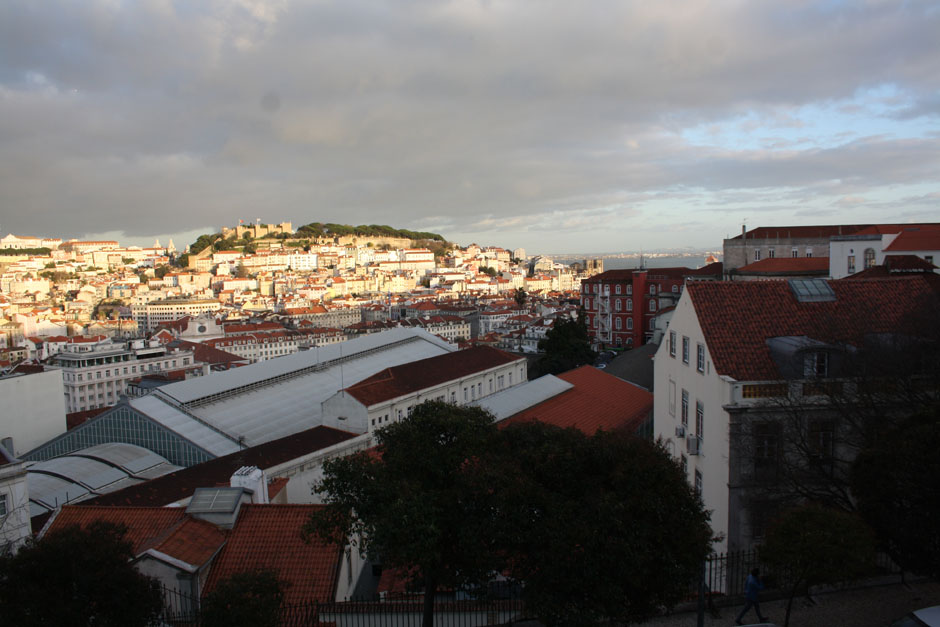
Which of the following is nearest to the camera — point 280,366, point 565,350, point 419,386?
point 419,386

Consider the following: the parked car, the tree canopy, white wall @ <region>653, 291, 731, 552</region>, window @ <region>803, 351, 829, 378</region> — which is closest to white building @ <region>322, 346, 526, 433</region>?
white wall @ <region>653, 291, 731, 552</region>

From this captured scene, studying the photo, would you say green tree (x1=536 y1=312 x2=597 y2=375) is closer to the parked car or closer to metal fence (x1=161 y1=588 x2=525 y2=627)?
metal fence (x1=161 y1=588 x2=525 y2=627)

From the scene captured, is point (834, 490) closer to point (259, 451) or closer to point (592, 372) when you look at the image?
point (259, 451)

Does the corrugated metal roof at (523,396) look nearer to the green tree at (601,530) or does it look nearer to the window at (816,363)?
the window at (816,363)

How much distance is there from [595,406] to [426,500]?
60.3ft

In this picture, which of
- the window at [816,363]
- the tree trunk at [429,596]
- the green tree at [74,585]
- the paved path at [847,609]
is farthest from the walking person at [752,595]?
the green tree at [74,585]

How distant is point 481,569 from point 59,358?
5212 cm

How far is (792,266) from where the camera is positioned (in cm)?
3409

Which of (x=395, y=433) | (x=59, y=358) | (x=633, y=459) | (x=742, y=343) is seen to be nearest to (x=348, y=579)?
(x=395, y=433)

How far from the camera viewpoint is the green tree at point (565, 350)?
38.9m

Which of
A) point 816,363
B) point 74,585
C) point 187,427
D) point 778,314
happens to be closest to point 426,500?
point 74,585

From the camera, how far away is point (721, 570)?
363 inches

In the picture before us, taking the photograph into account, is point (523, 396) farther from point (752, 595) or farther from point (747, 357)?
point (752, 595)

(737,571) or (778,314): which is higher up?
(778,314)
